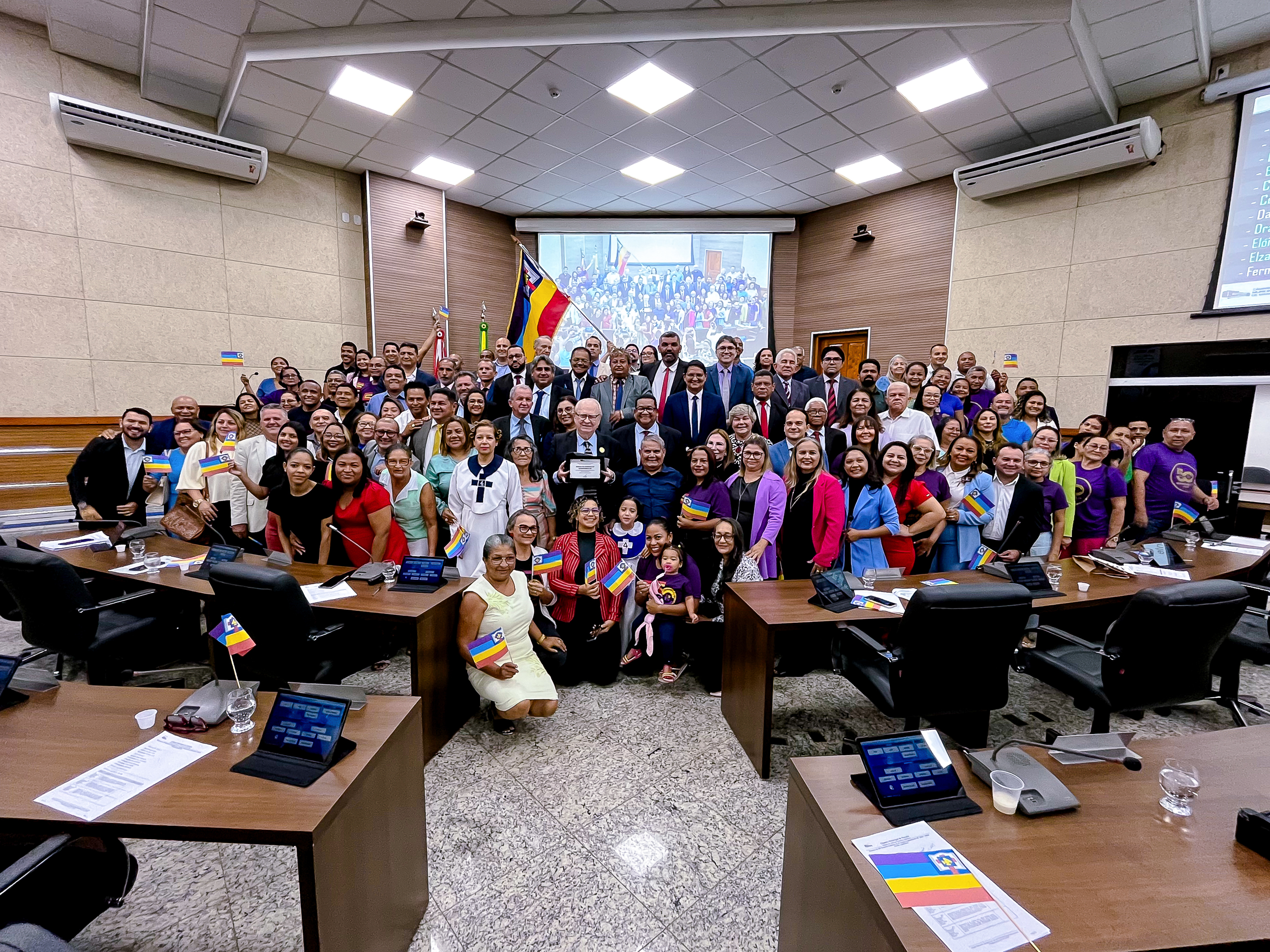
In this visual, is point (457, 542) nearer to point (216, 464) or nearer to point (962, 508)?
point (216, 464)

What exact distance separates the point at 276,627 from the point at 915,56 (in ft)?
22.2

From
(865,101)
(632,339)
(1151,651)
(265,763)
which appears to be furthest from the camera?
(632,339)

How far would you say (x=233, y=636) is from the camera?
1826mm

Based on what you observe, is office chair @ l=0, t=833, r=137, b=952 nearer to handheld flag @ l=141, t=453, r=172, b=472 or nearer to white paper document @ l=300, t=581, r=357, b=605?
white paper document @ l=300, t=581, r=357, b=605

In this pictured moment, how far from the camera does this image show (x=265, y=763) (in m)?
1.51

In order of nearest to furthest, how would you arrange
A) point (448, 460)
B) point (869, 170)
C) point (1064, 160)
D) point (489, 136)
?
point (448, 460), point (1064, 160), point (489, 136), point (869, 170)

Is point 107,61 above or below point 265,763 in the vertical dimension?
above

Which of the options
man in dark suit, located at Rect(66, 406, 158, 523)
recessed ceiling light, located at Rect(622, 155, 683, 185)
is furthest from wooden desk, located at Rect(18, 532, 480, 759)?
recessed ceiling light, located at Rect(622, 155, 683, 185)

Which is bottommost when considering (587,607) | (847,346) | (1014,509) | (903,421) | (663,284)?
(587,607)

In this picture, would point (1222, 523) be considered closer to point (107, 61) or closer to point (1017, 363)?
point (1017, 363)

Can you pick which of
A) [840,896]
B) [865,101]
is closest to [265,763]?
[840,896]

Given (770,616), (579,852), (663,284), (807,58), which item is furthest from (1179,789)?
(663,284)

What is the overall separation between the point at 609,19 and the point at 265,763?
19.5ft

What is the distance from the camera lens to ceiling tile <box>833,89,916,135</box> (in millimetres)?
5941
